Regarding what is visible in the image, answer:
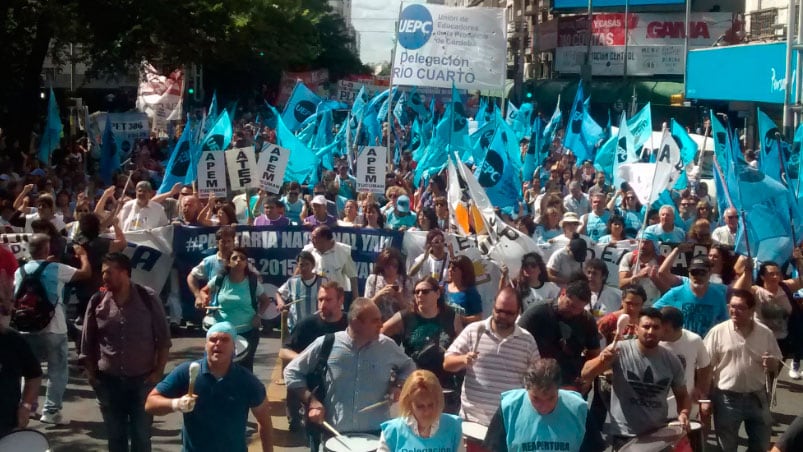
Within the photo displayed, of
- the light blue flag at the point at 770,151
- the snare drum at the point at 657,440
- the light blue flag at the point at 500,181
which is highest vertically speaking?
the light blue flag at the point at 770,151

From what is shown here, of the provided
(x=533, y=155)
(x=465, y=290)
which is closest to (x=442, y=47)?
(x=533, y=155)

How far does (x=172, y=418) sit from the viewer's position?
9.14 metres

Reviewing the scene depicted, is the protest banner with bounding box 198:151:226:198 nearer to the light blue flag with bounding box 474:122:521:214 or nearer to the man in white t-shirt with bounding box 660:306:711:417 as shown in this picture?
the light blue flag with bounding box 474:122:521:214

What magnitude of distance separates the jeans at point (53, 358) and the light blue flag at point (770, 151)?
273 inches

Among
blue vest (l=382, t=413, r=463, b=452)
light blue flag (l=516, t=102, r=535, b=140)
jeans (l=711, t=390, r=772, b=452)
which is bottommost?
jeans (l=711, t=390, r=772, b=452)

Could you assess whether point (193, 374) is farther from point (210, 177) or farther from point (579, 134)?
point (579, 134)

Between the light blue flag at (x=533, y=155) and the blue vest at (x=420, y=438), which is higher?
the light blue flag at (x=533, y=155)

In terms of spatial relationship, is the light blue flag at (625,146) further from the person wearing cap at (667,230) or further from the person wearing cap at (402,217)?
the person wearing cap at (667,230)

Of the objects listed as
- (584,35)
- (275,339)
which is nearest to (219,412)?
(275,339)

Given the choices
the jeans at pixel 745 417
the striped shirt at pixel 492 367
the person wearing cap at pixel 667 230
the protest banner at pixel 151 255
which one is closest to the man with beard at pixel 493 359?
the striped shirt at pixel 492 367

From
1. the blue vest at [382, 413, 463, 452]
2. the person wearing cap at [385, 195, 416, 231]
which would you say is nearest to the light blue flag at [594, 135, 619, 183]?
the person wearing cap at [385, 195, 416, 231]

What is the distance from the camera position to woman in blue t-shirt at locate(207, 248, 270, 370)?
8875mm

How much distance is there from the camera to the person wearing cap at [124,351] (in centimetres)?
709

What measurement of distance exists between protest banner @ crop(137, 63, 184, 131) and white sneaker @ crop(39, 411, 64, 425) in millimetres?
21245
